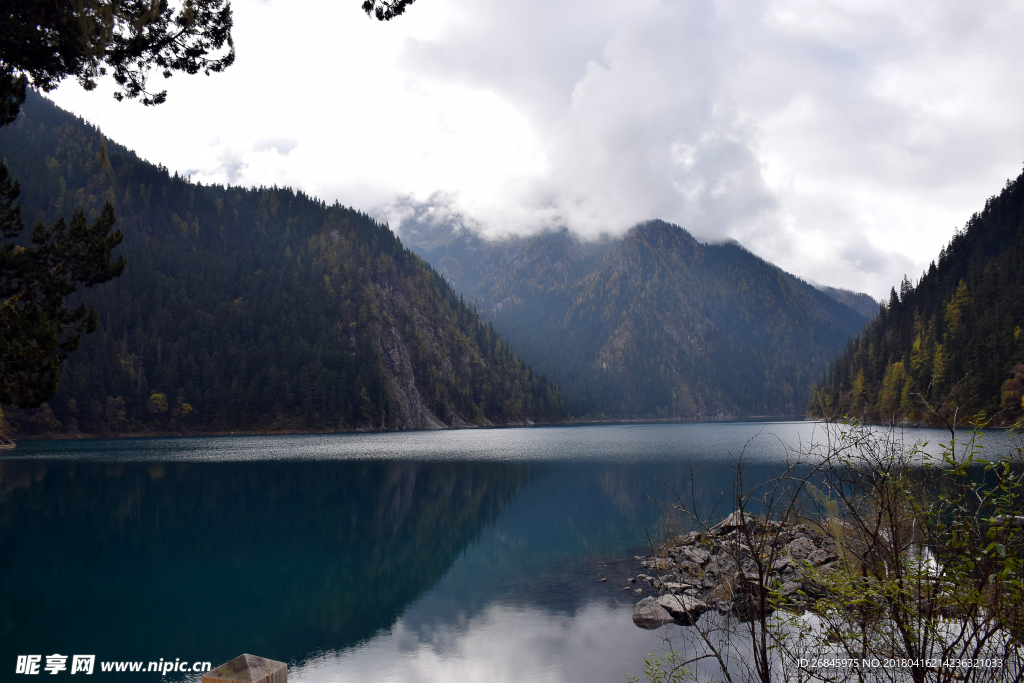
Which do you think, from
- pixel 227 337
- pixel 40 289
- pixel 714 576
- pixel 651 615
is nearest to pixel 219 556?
pixel 40 289

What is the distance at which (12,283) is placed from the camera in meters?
17.2

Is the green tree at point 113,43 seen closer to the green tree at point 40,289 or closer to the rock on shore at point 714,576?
the green tree at point 40,289

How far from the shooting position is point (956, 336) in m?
97.4

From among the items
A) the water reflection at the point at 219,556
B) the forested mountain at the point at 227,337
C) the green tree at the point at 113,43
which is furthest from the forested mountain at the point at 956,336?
the forested mountain at the point at 227,337

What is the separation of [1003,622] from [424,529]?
31.9m

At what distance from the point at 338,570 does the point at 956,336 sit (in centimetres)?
11142

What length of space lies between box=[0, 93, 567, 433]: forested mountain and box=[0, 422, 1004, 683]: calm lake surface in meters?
77.5

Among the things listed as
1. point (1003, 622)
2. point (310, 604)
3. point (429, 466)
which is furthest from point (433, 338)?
point (1003, 622)

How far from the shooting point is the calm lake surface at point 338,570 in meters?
16.1

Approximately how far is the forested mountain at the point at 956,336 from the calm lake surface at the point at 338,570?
160 ft

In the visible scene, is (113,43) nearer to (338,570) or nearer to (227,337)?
(338,570)

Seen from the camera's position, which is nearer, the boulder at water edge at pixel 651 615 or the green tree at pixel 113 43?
the green tree at pixel 113 43

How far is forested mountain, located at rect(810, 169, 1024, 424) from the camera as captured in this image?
82750 millimetres

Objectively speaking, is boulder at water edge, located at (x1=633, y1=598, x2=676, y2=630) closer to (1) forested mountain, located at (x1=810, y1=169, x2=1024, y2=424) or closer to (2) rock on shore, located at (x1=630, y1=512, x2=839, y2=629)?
(2) rock on shore, located at (x1=630, y1=512, x2=839, y2=629)
